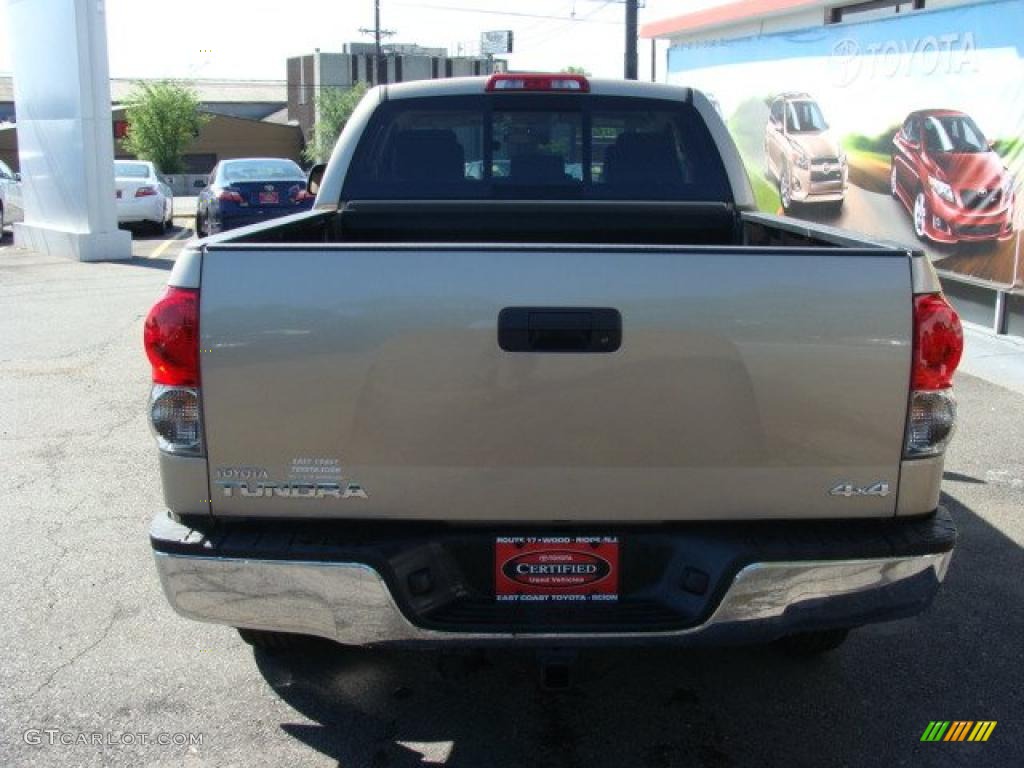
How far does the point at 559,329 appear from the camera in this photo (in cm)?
299

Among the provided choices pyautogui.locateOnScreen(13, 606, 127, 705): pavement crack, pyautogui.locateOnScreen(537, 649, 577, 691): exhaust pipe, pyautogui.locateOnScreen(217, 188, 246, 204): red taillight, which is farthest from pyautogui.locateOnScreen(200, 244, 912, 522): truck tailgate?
pyautogui.locateOnScreen(217, 188, 246, 204): red taillight

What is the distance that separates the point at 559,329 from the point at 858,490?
95 centimetres

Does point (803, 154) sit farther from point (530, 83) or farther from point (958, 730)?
point (958, 730)

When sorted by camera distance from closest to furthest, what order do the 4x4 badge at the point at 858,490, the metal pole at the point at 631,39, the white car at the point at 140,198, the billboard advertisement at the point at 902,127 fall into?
the 4x4 badge at the point at 858,490 → the billboard advertisement at the point at 902,127 → the white car at the point at 140,198 → the metal pole at the point at 631,39

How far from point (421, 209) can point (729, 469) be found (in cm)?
231

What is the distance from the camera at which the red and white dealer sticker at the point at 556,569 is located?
315cm

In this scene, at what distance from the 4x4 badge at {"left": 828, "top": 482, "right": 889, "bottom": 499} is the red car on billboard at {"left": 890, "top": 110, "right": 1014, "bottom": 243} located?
25.6 ft

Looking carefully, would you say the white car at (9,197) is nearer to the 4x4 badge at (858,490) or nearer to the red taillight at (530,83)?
the red taillight at (530,83)

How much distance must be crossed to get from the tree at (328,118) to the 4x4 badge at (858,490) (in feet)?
213

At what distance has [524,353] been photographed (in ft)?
9.84

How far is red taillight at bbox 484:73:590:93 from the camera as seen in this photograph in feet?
16.6

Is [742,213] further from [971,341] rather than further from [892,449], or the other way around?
[971,341]

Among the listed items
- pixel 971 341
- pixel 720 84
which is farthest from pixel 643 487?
pixel 720 84

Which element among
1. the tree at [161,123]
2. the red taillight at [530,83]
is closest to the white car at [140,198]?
the red taillight at [530,83]
